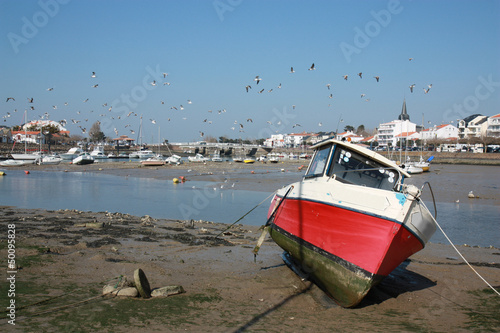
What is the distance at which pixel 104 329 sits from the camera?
647cm

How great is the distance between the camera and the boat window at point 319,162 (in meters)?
10.1

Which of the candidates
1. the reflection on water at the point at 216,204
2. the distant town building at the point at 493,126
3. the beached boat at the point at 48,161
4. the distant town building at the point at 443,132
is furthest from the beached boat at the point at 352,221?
the distant town building at the point at 443,132

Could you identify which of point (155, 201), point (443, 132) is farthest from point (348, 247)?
point (443, 132)

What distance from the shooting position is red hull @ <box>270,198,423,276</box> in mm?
7641

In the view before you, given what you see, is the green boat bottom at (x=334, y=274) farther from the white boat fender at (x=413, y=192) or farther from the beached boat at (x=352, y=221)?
the white boat fender at (x=413, y=192)

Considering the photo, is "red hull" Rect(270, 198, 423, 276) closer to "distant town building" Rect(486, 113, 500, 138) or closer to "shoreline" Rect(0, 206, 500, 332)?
"shoreline" Rect(0, 206, 500, 332)

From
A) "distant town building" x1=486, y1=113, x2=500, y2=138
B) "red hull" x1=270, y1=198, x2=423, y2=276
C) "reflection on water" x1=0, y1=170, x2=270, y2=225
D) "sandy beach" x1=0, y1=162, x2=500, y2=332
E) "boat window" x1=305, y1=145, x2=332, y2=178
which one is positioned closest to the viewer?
"sandy beach" x1=0, y1=162, x2=500, y2=332

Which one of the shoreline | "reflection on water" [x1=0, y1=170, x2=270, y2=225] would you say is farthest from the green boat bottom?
"reflection on water" [x1=0, y1=170, x2=270, y2=225]

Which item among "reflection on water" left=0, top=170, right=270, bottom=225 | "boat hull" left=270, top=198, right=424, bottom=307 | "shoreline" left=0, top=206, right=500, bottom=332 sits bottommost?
"reflection on water" left=0, top=170, right=270, bottom=225

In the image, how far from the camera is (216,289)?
8.67 m

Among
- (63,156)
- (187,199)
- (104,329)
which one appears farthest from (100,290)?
→ (63,156)

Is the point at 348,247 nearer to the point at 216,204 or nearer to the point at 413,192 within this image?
the point at 413,192

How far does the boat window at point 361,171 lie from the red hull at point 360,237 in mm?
1083

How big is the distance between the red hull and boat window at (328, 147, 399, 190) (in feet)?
3.55
